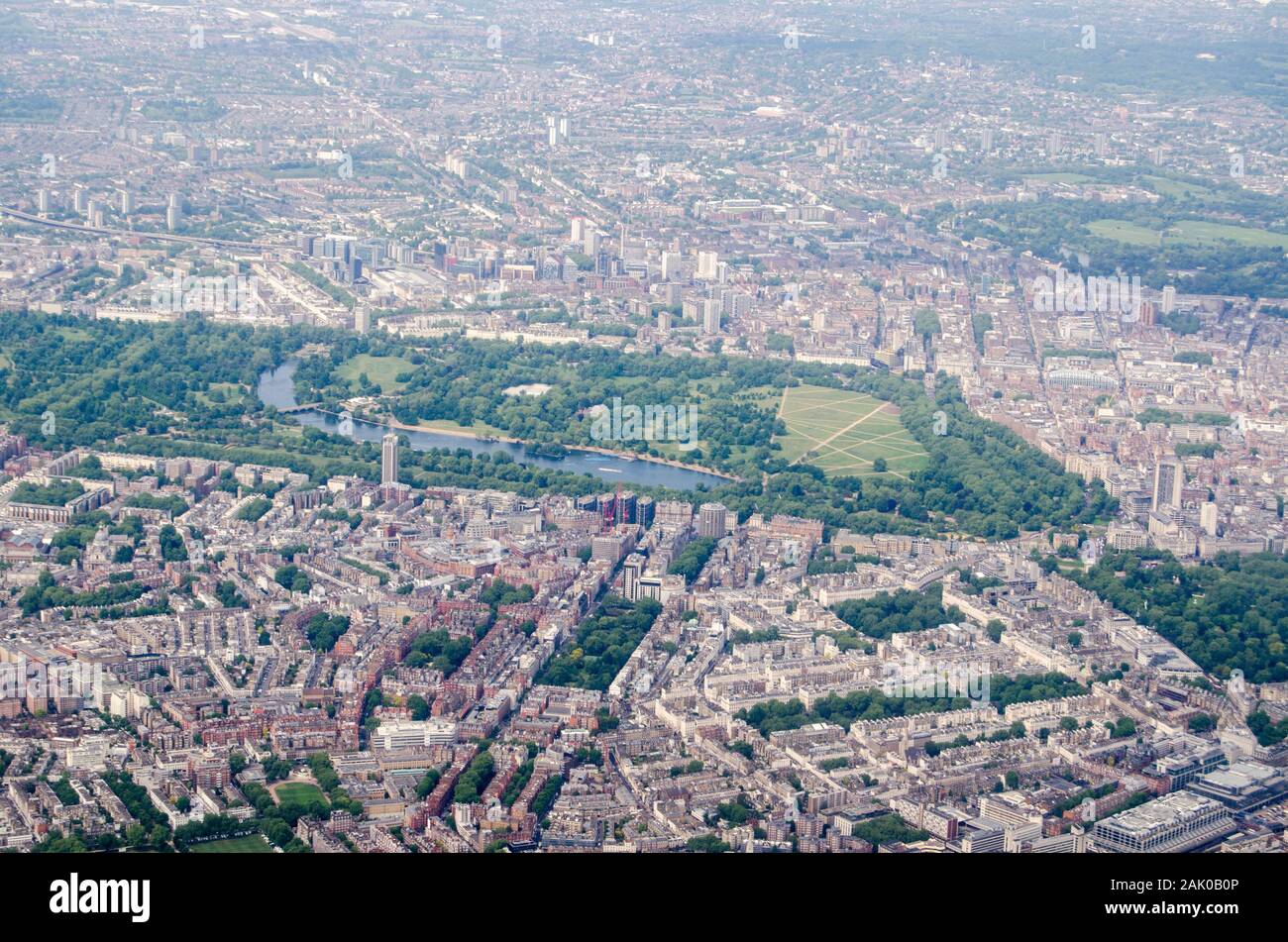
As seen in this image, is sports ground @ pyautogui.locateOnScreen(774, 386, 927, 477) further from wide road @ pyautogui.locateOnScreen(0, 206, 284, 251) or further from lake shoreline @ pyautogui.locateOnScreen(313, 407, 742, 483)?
wide road @ pyautogui.locateOnScreen(0, 206, 284, 251)

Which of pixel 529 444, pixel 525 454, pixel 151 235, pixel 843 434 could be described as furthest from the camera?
pixel 151 235

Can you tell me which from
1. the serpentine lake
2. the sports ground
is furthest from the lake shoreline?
the sports ground

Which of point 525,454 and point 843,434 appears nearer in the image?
point 525,454

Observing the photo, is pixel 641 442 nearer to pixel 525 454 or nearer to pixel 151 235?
pixel 525 454

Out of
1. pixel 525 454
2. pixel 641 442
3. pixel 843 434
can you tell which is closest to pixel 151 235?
pixel 525 454

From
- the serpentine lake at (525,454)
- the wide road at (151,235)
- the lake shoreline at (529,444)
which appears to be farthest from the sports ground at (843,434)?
the wide road at (151,235)

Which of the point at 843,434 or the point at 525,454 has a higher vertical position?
the point at 843,434
